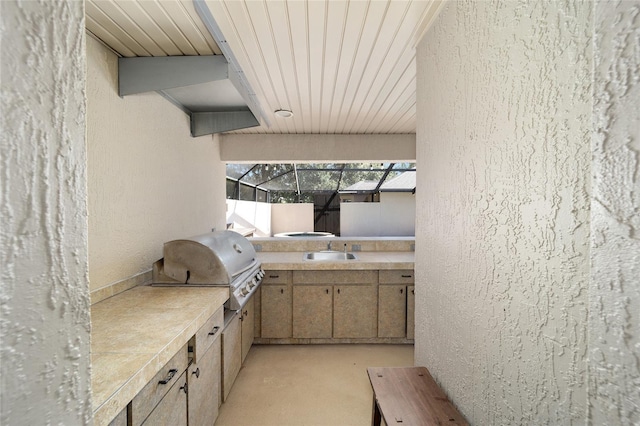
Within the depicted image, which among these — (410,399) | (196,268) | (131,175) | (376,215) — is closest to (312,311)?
(196,268)

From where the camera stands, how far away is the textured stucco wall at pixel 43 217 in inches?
12.3

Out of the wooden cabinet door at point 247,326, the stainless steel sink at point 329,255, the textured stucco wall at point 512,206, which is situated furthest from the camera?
the stainless steel sink at point 329,255

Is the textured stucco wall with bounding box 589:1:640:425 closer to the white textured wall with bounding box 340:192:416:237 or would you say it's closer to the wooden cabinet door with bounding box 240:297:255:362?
the wooden cabinet door with bounding box 240:297:255:362

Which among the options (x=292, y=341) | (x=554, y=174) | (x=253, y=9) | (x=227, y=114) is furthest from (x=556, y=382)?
(x=227, y=114)

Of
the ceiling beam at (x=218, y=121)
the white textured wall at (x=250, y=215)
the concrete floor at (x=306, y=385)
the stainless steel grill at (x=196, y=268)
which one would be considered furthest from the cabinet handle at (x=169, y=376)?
the white textured wall at (x=250, y=215)

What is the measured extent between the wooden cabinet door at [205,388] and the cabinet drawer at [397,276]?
1.71 metres

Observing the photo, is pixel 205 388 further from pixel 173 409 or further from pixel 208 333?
pixel 173 409

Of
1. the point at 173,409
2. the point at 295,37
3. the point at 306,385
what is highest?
the point at 295,37

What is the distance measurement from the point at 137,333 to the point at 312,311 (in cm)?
194

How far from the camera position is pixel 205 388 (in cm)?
170

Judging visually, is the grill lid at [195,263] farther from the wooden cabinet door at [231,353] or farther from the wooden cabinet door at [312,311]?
the wooden cabinet door at [312,311]

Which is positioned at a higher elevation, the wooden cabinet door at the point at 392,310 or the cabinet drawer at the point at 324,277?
the cabinet drawer at the point at 324,277

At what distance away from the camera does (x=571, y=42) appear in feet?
2.24

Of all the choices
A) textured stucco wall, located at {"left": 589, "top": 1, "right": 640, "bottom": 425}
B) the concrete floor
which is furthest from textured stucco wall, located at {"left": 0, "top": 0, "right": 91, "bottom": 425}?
the concrete floor
